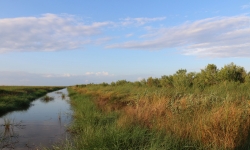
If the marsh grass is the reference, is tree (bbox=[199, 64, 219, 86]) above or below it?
above

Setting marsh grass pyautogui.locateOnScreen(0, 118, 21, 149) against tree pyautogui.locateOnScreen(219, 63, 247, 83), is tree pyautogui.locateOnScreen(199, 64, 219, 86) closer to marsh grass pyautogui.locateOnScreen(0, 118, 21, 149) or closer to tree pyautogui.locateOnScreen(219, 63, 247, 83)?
tree pyautogui.locateOnScreen(219, 63, 247, 83)

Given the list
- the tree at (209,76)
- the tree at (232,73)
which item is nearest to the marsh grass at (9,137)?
the tree at (209,76)

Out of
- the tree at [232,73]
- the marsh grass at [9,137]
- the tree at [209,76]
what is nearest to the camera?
the marsh grass at [9,137]

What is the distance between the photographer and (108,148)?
16.3ft

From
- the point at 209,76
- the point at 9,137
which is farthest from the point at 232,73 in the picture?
the point at 9,137

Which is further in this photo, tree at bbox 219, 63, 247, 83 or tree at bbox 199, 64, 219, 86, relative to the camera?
tree at bbox 199, 64, 219, 86

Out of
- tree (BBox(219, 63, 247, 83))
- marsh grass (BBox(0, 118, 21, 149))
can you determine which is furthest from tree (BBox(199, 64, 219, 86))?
marsh grass (BBox(0, 118, 21, 149))

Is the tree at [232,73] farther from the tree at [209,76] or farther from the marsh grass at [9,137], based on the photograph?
the marsh grass at [9,137]

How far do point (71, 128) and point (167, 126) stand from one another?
203 inches

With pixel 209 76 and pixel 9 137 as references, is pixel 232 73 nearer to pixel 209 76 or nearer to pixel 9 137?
pixel 209 76

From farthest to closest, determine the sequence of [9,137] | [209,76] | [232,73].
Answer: [209,76], [232,73], [9,137]

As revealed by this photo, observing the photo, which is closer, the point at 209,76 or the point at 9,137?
the point at 9,137

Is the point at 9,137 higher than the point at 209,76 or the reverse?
the reverse

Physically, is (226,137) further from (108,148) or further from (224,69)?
(224,69)
